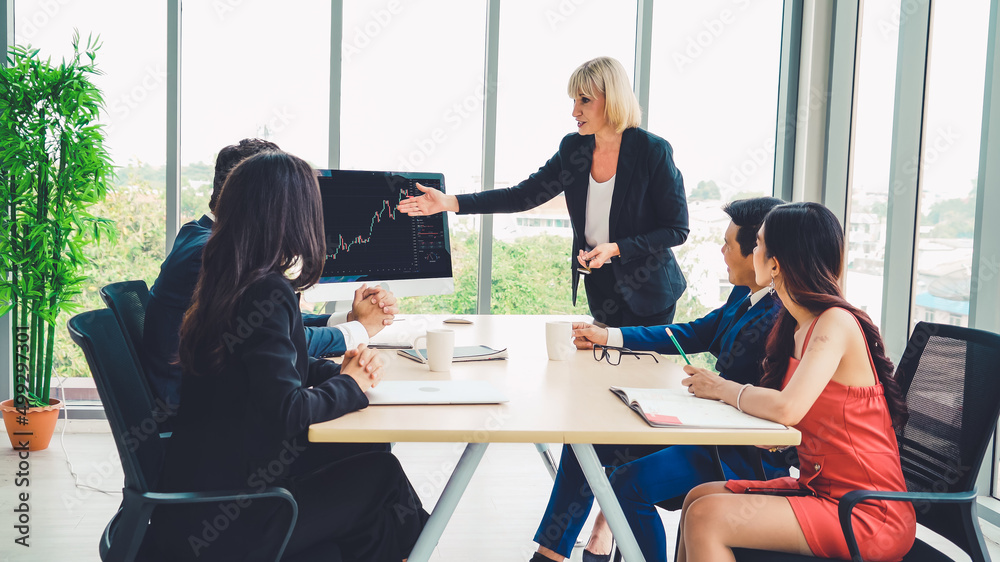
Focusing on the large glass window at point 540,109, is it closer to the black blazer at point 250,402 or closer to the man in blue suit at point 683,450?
the man in blue suit at point 683,450

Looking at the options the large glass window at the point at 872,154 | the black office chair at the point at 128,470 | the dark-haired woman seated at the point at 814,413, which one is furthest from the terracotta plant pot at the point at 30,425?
the large glass window at the point at 872,154

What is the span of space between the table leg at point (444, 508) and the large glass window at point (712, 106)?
106 inches

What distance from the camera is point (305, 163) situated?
146cm

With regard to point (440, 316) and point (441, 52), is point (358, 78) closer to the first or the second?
point (441, 52)

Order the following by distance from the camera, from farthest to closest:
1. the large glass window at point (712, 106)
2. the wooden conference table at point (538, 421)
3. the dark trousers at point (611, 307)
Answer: the large glass window at point (712, 106) → the dark trousers at point (611, 307) → the wooden conference table at point (538, 421)

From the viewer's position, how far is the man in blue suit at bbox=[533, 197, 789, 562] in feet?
5.98

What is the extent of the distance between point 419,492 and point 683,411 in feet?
6.09

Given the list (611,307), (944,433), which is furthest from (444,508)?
(611,307)

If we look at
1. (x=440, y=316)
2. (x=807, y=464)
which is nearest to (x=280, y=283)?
(x=807, y=464)

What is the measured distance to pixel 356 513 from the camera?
1400mm

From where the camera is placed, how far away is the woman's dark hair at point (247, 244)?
132cm

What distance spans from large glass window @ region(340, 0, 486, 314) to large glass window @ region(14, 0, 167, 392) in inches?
38.3

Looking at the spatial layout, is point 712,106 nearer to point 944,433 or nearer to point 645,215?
point 645,215

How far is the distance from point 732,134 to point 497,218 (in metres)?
1.37
